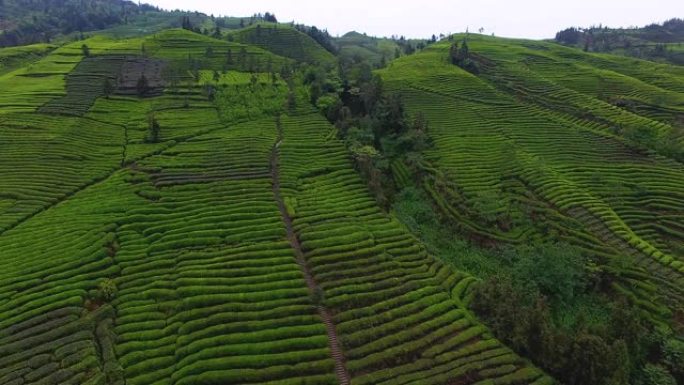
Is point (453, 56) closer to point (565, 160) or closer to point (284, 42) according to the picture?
point (284, 42)

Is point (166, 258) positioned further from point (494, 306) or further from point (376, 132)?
point (376, 132)

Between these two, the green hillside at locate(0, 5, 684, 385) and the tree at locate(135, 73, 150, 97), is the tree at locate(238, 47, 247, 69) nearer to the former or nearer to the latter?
the green hillside at locate(0, 5, 684, 385)

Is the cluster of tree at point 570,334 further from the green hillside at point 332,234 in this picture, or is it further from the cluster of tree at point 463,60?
the cluster of tree at point 463,60

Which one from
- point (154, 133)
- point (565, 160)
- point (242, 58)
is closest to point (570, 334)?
point (565, 160)

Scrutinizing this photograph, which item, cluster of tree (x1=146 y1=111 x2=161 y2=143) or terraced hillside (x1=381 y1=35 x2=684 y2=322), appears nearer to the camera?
terraced hillside (x1=381 y1=35 x2=684 y2=322)

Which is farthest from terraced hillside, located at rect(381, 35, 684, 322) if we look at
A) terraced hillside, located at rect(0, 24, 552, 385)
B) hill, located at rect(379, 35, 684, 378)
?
terraced hillside, located at rect(0, 24, 552, 385)

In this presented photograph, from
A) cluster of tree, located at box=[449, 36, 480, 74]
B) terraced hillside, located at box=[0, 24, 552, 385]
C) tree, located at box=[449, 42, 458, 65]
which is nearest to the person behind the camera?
terraced hillside, located at box=[0, 24, 552, 385]

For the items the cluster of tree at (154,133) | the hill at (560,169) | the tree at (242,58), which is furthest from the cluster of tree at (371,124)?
the cluster of tree at (154,133)
